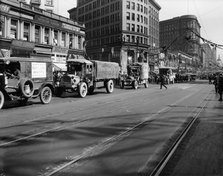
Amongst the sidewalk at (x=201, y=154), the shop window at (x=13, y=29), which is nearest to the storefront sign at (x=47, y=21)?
the shop window at (x=13, y=29)

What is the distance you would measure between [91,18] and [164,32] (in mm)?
36633

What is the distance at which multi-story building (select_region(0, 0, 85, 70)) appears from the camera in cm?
3123

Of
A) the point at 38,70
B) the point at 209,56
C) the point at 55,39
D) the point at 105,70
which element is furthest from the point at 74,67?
the point at 209,56

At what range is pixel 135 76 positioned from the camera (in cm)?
3195

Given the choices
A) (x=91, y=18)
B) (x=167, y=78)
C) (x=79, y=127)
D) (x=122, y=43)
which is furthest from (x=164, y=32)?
(x=79, y=127)

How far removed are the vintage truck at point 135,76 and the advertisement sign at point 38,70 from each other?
1656 cm

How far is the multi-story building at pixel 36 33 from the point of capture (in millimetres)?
31225

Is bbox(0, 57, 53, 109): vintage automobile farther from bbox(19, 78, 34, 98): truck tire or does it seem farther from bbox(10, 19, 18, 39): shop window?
bbox(10, 19, 18, 39): shop window

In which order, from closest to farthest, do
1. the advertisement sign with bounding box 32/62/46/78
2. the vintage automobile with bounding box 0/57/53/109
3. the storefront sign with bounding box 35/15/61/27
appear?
the vintage automobile with bounding box 0/57/53/109 → the advertisement sign with bounding box 32/62/46/78 → the storefront sign with bounding box 35/15/61/27

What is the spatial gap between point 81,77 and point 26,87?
6561 millimetres

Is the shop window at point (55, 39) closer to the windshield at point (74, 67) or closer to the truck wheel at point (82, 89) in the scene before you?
the windshield at point (74, 67)

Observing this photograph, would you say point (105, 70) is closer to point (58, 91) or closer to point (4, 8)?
point (58, 91)

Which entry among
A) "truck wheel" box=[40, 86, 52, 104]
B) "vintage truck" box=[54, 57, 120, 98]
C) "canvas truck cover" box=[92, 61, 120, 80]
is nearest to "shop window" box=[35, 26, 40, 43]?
"canvas truck cover" box=[92, 61, 120, 80]

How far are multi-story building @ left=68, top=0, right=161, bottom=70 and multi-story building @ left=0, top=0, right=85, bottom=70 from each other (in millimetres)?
27710
